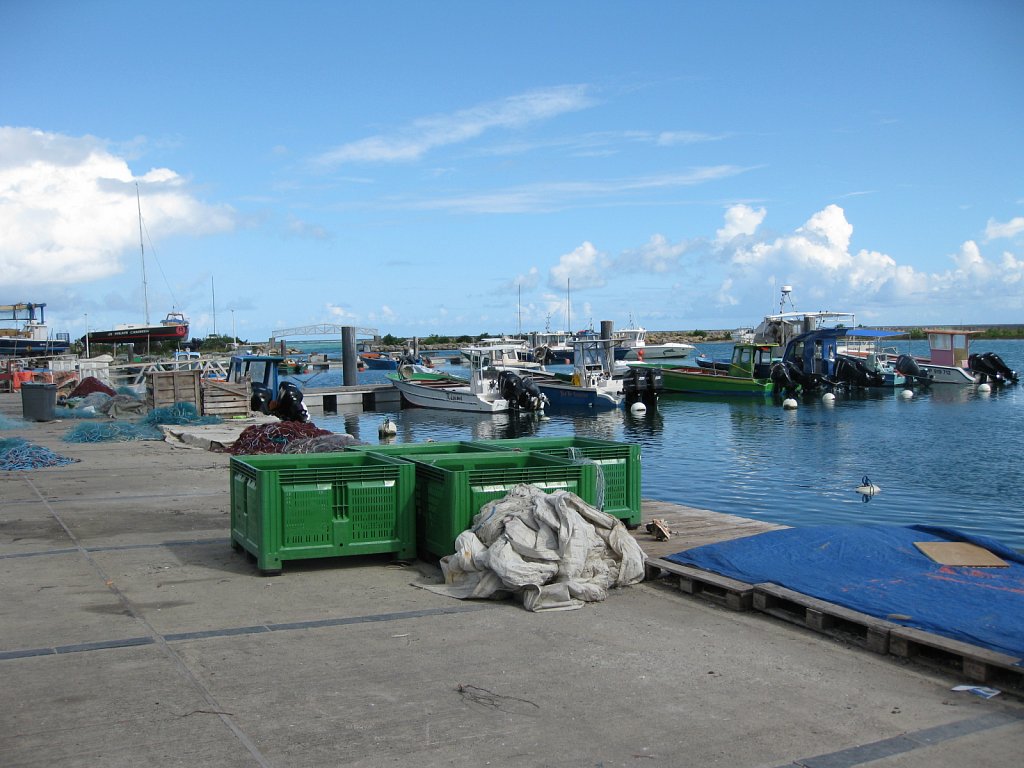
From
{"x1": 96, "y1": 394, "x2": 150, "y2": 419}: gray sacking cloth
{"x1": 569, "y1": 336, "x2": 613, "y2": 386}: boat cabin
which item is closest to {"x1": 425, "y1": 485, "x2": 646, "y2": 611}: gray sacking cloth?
{"x1": 96, "y1": 394, "x2": 150, "y2": 419}: gray sacking cloth

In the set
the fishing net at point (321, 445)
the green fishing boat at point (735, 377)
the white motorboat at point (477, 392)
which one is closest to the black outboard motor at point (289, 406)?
the fishing net at point (321, 445)

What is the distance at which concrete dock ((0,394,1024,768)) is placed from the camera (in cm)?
448

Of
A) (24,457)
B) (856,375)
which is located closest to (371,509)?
(24,457)

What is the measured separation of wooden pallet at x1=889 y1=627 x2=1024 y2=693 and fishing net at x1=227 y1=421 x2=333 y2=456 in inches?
475

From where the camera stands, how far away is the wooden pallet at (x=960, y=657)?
522cm

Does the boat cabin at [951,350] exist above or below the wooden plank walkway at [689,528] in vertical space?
above

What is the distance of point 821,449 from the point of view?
26.7 meters

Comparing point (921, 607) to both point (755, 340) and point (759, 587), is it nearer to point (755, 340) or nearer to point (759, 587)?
point (759, 587)

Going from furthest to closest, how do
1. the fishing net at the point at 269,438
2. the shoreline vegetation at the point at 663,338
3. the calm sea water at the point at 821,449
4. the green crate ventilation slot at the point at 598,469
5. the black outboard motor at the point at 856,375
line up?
the shoreline vegetation at the point at 663,338 < the black outboard motor at the point at 856,375 < the calm sea water at the point at 821,449 < the fishing net at the point at 269,438 < the green crate ventilation slot at the point at 598,469

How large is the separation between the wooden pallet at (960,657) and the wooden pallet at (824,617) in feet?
0.35

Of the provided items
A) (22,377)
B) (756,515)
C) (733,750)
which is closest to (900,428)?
(756,515)

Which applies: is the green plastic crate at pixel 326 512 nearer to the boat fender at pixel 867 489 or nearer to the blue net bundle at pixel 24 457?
the blue net bundle at pixel 24 457

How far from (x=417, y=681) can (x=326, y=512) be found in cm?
281

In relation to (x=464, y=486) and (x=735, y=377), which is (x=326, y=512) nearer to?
(x=464, y=486)
